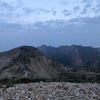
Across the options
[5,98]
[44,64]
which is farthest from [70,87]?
[44,64]

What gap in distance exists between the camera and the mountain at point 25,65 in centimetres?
7541

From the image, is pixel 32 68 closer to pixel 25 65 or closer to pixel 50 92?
pixel 25 65

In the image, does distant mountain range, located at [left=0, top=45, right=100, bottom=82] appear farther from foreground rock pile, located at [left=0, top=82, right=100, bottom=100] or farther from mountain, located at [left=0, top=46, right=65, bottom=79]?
foreground rock pile, located at [left=0, top=82, right=100, bottom=100]

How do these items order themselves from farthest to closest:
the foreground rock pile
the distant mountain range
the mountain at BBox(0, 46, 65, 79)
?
the mountain at BBox(0, 46, 65, 79) < the distant mountain range < the foreground rock pile

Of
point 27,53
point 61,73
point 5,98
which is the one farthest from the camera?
point 27,53

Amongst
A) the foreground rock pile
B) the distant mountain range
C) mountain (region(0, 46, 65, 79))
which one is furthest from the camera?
mountain (region(0, 46, 65, 79))

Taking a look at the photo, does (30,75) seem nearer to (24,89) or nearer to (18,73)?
(18,73)

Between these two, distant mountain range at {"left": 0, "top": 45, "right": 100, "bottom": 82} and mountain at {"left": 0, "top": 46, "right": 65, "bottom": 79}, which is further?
mountain at {"left": 0, "top": 46, "right": 65, "bottom": 79}

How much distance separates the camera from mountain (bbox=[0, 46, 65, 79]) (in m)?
75.4

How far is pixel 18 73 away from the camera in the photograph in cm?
7694

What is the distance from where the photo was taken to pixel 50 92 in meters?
18.3

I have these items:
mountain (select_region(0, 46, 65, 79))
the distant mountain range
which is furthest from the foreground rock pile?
mountain (select_region(0, 46, 65, 79))

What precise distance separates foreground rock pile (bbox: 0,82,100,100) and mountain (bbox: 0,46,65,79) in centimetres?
5139

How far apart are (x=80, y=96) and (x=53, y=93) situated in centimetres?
151
